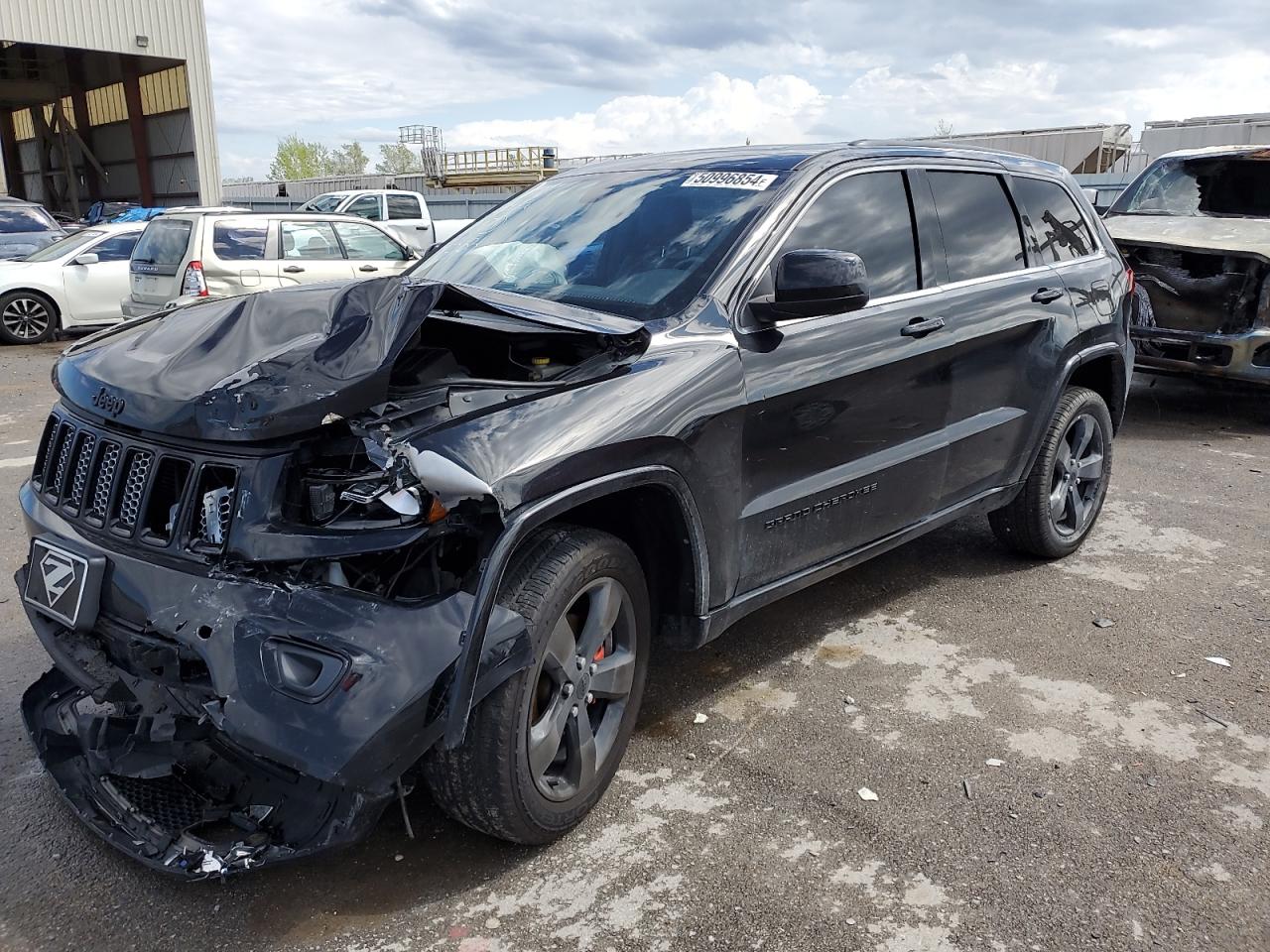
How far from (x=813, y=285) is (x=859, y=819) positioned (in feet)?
5.20

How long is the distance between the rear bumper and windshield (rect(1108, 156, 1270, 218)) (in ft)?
4.78

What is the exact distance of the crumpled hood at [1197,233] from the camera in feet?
25.1

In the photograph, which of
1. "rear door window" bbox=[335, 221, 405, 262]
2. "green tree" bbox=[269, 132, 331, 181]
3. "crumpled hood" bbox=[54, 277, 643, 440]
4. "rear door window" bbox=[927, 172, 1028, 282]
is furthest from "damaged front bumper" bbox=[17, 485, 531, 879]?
"green tree" bbox=[269, 132, 331, 181]

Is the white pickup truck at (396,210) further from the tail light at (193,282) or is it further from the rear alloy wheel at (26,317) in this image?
the tail light at (193,282)

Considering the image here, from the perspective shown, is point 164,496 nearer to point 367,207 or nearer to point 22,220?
point 22,220

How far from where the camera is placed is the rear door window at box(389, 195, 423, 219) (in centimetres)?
2053

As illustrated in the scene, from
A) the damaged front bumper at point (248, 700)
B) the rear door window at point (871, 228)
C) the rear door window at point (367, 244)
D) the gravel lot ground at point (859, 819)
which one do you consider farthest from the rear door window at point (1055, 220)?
the rear door window at point (367, 244)

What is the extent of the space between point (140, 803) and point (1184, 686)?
3541 millimetres

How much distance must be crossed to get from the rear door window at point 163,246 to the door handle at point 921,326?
9.05 meters

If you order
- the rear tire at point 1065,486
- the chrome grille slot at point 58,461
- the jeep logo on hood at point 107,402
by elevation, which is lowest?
the rear tire at point 1065,486

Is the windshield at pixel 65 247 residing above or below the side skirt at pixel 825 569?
above

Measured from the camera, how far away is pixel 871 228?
3.77 meters

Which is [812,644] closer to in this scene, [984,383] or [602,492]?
[984,383]

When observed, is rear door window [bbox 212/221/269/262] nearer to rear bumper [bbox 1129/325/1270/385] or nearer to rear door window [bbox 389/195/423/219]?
rear bumper [bbox 1129/325/1270/385]
